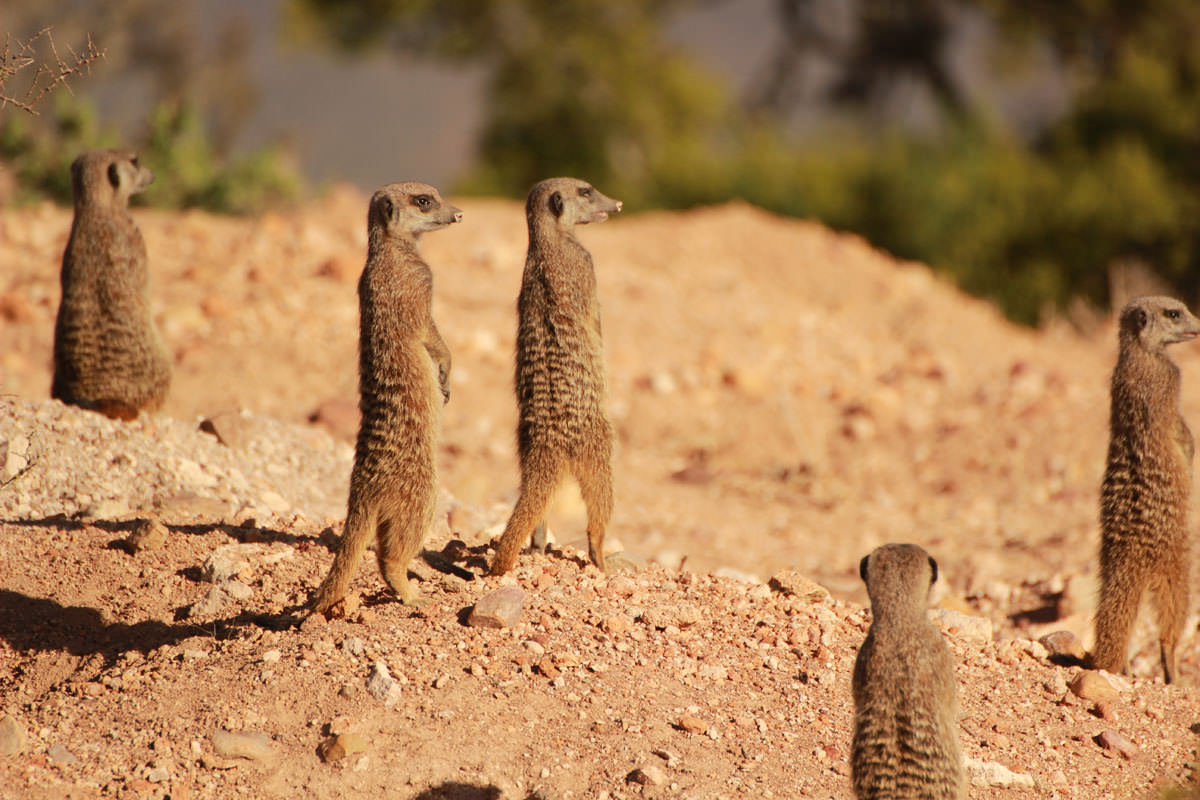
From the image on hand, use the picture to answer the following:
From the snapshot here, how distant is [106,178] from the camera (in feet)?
18.6

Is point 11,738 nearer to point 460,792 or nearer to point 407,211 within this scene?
point 460,792

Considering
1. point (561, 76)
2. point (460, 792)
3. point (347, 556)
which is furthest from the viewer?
point (561, 76)

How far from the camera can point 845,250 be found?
1307 cm

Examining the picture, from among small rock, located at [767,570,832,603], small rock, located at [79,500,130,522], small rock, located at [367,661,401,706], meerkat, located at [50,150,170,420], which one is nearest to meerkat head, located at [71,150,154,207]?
meerkat, located at [50,150,170,420]

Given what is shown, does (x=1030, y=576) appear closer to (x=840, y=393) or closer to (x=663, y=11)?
(x=840, y=393)

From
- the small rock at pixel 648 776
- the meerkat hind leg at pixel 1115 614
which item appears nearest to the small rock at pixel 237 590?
the small rock at pixel 648 776

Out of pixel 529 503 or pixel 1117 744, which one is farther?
pixel 529 503

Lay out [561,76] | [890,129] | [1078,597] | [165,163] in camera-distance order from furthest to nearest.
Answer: [561,76] < [890,129] < [165,163] < [1078,597]

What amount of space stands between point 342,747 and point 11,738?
0.96 metres

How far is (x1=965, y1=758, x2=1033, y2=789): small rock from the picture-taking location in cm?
356

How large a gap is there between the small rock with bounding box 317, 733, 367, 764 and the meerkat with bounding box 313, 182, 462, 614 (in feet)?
1.89

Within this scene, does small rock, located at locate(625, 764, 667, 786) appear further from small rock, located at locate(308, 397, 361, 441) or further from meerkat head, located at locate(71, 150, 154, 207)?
small rock, located at locate(308, 397, 361, 441)

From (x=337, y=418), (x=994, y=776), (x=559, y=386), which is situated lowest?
(x=994, y=776)

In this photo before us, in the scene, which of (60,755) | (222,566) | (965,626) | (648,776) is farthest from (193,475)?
(965,626)
